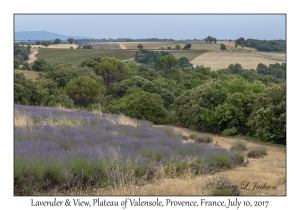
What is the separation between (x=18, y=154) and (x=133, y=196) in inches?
117

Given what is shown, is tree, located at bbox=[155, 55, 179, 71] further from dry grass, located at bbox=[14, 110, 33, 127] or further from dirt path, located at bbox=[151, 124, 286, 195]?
dirt path, located at bbox=[151, 124, 286, 195]

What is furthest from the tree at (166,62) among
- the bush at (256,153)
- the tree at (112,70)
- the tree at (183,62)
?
the bush at (256,153)

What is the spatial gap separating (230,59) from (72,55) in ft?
103

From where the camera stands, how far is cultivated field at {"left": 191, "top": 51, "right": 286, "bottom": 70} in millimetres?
49544

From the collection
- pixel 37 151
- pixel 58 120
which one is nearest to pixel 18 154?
pixel 37 151

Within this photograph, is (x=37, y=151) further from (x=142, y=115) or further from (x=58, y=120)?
(x=142, y=115)

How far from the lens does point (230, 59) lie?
208 feet

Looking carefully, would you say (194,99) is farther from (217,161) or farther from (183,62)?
(183,62)

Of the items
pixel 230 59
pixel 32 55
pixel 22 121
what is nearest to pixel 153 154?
pixel 22 121

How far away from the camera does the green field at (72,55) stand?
214 feet

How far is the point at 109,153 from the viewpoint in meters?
8.96

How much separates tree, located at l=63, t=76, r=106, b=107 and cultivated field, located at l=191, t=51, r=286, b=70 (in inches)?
857

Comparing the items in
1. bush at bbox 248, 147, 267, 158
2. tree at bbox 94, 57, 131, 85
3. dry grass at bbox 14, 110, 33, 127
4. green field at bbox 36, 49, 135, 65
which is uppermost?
green field at bbox 36, 49, 135, 65

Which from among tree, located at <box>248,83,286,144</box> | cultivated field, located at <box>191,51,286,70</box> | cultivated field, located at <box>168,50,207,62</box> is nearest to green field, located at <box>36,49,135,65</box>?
cultivated field, located at <box>168,50,207,62</box>
